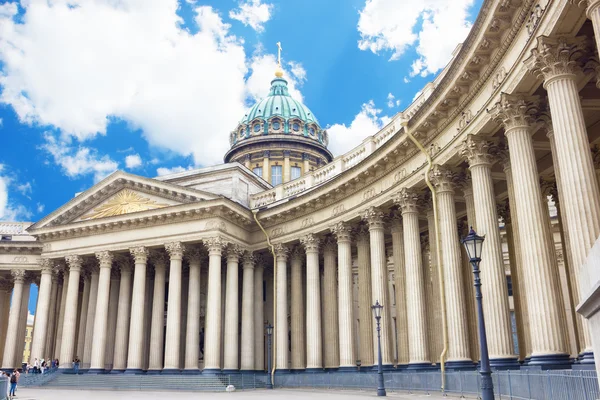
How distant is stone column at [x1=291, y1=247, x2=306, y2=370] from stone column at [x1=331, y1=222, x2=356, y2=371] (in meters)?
5.85

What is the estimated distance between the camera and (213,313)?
38.9 m

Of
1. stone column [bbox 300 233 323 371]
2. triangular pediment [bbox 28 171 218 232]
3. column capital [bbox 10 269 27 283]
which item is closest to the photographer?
stone column [bbox 300 233 323 371]

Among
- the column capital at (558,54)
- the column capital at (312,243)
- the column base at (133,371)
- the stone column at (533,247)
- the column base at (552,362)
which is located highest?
the column capital at (558,54)

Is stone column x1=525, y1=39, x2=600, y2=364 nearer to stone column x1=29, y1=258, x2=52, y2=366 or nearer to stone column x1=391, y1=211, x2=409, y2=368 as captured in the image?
stone column x1=391, y1=211, x2=409, y2=368

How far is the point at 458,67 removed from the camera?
23219mm

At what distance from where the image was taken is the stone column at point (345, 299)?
34.7 metres

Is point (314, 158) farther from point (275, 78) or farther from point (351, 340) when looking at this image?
point (351, 340)

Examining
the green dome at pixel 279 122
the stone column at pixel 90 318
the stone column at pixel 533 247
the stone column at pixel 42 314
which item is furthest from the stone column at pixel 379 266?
the green dome at pixel 279 122

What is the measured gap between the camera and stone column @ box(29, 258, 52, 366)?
4431 cm

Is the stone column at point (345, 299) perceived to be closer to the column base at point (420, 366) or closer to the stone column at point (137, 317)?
the column base at point (420, 366)

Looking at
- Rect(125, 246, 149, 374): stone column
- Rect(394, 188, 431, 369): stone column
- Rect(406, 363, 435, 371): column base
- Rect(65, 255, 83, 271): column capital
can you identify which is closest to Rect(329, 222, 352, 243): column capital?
Rect(394, 188, 431, 369): stone column

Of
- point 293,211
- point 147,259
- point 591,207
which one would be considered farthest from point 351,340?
point 591,207

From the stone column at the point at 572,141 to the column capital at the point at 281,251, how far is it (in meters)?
25.0

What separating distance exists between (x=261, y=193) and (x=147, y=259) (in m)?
9.87
